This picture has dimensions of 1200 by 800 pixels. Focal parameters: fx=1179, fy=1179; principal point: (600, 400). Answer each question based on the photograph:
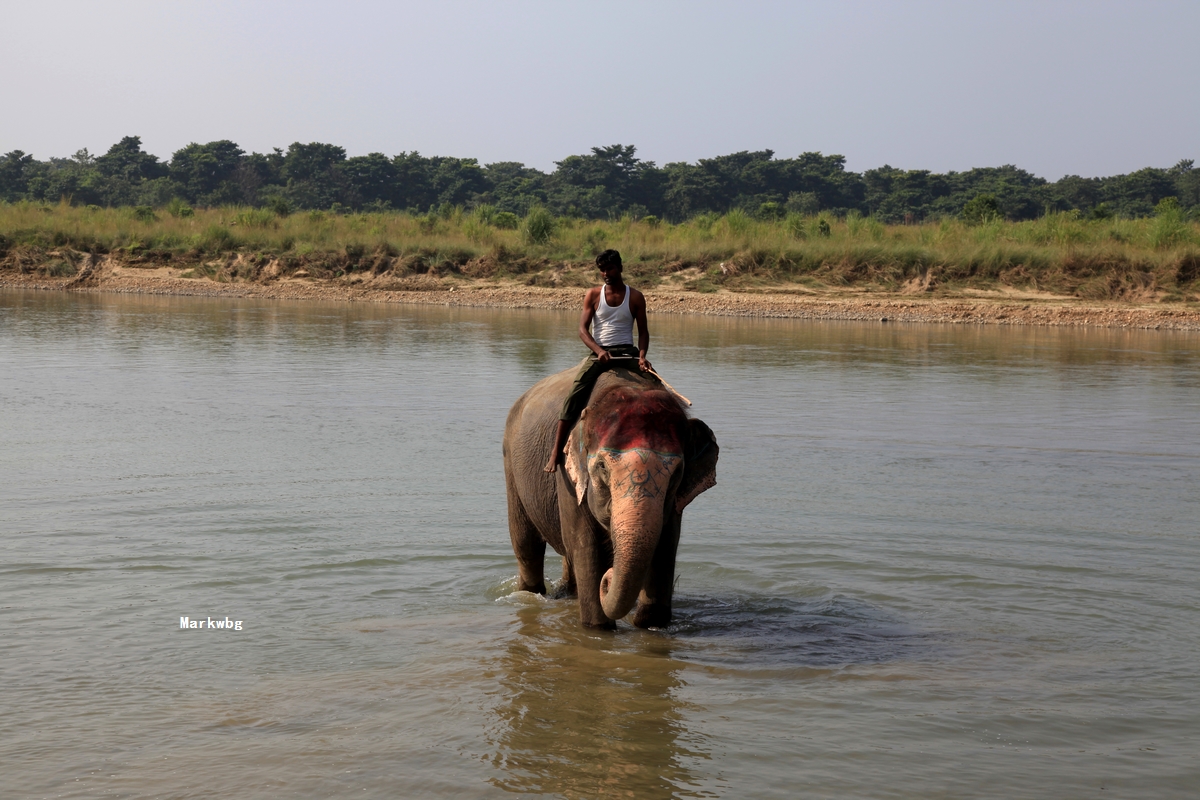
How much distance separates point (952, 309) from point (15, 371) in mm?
21022

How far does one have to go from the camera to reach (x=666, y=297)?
1239 inches

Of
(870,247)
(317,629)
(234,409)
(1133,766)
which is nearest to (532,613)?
(317,629)

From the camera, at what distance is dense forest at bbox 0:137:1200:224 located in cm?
7862

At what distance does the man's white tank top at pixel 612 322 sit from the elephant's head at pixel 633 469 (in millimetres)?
466

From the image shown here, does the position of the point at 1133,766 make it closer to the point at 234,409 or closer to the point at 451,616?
the point at 451,616

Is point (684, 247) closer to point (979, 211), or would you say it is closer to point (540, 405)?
point (979, 211)

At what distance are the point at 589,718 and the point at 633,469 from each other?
1182 millimetres

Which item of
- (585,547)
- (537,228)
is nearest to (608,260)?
(585,547)

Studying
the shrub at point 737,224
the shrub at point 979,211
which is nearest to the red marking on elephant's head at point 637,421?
the shrub at point 737,224

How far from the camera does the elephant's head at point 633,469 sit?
5.60 metres

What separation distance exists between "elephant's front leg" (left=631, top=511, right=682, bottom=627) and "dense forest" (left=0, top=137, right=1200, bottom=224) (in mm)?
70371

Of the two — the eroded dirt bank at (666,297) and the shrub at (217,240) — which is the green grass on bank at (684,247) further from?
the eroded dirt bank at (666,297)

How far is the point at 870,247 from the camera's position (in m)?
31.9

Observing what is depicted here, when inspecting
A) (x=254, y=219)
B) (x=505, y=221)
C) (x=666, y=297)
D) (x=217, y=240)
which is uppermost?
(x=505, y=221)
